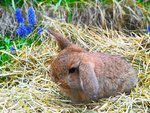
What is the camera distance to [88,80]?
138 inches

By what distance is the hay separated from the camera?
12.5 ft

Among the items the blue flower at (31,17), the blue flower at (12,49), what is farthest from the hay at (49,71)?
the blue flower at (31,17)

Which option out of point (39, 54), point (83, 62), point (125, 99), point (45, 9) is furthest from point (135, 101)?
point (45, 9)

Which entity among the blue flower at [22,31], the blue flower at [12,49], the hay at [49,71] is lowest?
the hay at [49,71]

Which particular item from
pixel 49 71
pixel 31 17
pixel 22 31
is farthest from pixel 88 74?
pixel 31 17

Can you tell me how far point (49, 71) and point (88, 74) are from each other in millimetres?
531

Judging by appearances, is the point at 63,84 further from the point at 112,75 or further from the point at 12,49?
the point at 12,49

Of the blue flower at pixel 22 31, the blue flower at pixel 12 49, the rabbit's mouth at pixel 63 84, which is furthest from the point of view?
the blue flower at pixel 22 31

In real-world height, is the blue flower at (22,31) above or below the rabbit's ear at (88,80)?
above

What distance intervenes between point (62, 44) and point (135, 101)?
77 cm

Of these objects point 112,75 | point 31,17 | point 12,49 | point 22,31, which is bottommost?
point 112,75

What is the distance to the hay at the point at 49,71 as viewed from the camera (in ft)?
12.5

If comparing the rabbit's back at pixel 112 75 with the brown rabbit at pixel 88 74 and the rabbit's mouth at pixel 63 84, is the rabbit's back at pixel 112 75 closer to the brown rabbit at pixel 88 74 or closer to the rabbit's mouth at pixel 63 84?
the brown rabbit at pixel 88 74

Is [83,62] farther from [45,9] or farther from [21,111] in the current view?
[45,9]
